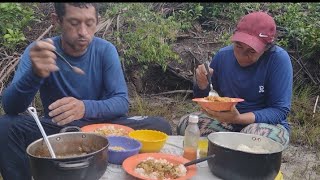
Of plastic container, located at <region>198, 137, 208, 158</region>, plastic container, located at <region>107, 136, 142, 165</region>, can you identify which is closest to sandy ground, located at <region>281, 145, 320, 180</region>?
plastic container, located at <region>198, 137, 208, 158</region>

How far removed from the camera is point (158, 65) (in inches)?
→ 177

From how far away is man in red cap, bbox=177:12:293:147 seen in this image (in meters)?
2.32

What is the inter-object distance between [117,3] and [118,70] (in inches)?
97.4

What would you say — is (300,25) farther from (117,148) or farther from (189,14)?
(117,148)

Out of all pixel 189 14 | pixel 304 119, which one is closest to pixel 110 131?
pixel 304 119

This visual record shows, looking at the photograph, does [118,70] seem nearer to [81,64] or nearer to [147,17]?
[81,64]

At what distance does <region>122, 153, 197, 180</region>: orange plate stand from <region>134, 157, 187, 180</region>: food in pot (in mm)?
24

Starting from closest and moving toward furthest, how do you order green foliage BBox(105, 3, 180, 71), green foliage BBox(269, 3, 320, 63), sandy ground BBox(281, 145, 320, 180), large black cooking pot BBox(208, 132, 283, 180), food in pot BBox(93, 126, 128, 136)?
large black cooking pot BBox(208, 132, 283, 180) < food in pot BBox(93, 126, 128, 136) < sandy ground BBox(281, 145, 320, 180) < green foliage BBox(105, 3, 180, 71) < green foliage BBox(269, 3, 320, 63)

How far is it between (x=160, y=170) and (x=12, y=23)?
3146 millimetres

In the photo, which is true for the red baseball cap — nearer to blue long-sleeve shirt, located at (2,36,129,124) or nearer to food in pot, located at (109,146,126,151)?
blue long-sleeve shirt, located at (2,36,129,124)

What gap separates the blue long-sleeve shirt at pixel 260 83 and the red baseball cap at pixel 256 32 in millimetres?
158

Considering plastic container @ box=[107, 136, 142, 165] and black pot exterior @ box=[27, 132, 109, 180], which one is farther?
plastic container @ box=[107, 136, 142, 165]

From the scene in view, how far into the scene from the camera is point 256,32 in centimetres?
236

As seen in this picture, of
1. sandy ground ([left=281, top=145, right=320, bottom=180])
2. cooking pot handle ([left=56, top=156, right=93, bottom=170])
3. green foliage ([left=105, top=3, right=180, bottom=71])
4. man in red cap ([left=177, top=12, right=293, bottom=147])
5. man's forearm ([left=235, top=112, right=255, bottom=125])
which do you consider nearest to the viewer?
cooking pot handle ([left=56, top=156, right=93, bottom=170])
